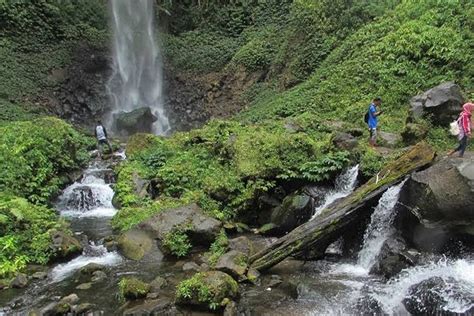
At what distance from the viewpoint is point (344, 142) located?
46.1 feet

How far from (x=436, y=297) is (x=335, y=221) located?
2697 millimetres

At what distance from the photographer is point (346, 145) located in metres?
14.0

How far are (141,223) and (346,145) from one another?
6.20 meters

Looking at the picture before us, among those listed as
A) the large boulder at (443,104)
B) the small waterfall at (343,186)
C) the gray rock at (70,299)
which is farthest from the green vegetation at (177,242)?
the large boulder at (443,104)

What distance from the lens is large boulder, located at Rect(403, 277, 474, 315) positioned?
811 cm

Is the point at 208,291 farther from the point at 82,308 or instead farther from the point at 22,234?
the point at 22,234

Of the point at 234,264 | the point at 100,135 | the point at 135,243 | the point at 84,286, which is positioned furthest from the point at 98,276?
the point at 100,135

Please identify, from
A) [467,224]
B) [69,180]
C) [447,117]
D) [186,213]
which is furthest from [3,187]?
[447,117]

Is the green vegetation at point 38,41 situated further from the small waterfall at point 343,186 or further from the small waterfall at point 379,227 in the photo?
the small waterfall at point 379,227

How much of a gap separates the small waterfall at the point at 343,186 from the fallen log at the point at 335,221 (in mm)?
2025

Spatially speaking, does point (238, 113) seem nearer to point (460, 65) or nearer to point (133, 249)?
point (460, 65)

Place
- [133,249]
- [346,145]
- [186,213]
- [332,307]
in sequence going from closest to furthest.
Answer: [332,307], [133,249], [186,213], [346,145]

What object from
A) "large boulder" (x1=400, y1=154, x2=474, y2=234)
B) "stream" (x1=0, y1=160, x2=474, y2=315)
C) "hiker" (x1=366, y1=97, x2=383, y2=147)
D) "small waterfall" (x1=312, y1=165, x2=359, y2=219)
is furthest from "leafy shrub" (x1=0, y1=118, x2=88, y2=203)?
"large boulder" (x1=400, y1=154, x2=474, y2=234)

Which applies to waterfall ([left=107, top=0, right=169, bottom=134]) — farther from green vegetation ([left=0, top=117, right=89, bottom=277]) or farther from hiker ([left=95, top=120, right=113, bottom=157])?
green vegetation ([left=0, top=117, right=89, bottom=277])
